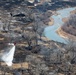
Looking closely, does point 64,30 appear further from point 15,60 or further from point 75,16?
point 15,60

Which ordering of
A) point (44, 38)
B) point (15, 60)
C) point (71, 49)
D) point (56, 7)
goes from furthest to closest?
1. point (56, 7)
2. point (44, 38)
3. point (71, 49)
4. point (15, 60)

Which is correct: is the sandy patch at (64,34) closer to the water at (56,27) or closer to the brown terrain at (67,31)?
the brown terrain at (67,31)

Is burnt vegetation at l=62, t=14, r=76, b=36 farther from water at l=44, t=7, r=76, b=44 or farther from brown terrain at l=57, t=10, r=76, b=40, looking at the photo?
water at l=44, t=7, r=76, b=44

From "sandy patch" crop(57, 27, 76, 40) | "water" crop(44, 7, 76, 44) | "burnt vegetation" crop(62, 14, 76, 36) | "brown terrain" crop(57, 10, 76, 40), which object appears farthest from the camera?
"burnt vegetation" crop(62, 14, 76, 36)

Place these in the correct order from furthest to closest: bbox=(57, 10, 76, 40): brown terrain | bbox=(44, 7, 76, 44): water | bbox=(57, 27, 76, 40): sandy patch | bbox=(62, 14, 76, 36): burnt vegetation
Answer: bbox=(62, 14, 76, 36): burnt vegetation → bbox=(57, 10, 76, 40): brown terrain → bbox=(57, 27, 76, 40): sandy patch → bbox=(44, 7, 76, 44): water

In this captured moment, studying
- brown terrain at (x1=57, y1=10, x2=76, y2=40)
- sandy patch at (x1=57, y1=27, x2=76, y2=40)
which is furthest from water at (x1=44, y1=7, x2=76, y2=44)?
brown terrain at (x1=57, y1=10, x2=76, y2=40)

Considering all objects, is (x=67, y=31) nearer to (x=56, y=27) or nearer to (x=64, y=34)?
(x=64, y=34)

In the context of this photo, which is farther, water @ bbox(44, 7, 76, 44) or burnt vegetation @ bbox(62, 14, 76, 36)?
burnt vegetation @ bbox(62, 14, 76, 36)

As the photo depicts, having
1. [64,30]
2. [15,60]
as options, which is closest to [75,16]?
[64,30]

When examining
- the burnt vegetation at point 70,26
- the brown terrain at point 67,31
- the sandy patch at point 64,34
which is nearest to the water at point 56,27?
the sandy patch at point 64,34
